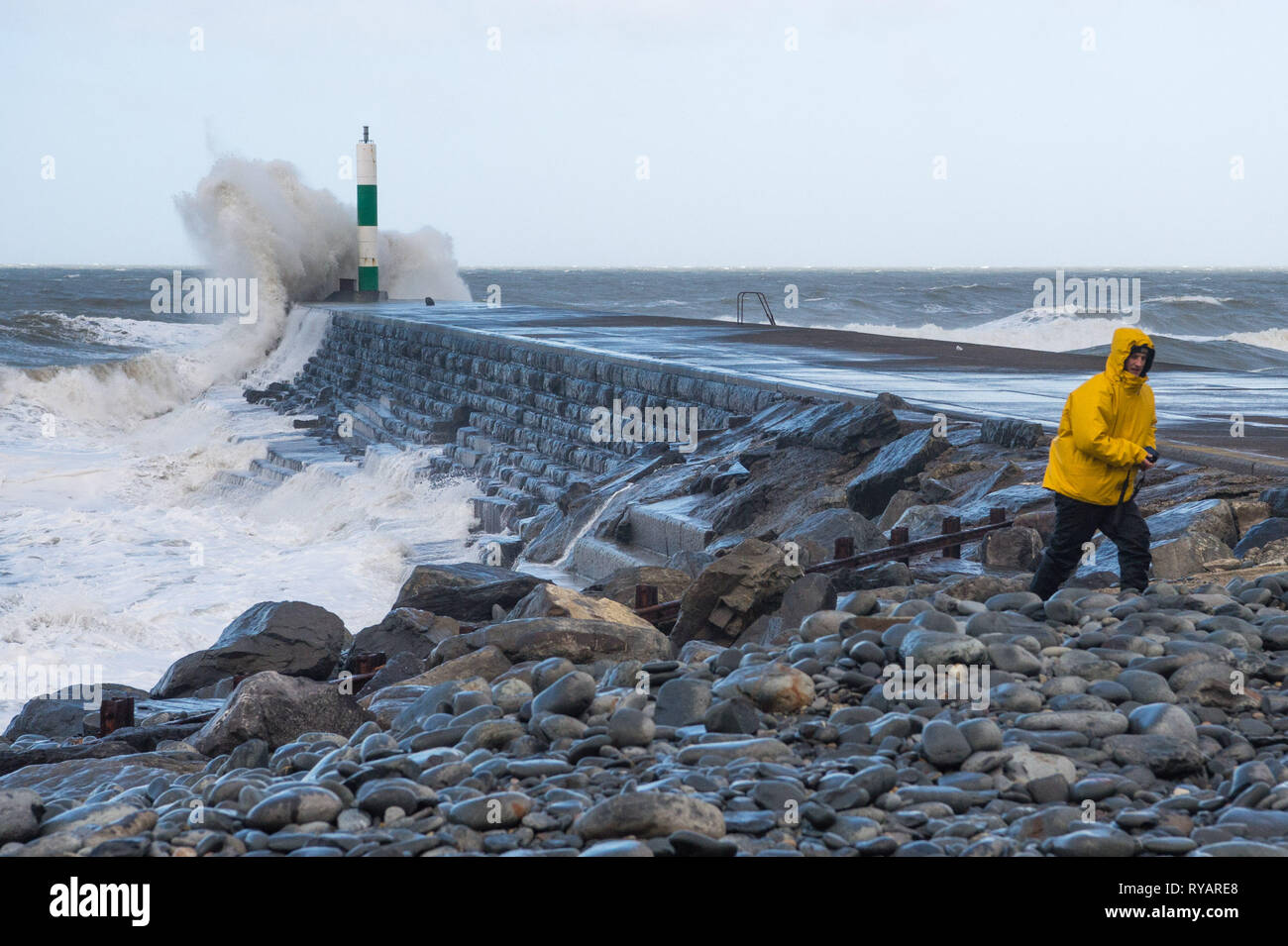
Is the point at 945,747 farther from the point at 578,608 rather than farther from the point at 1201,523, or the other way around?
the point at 1201,523

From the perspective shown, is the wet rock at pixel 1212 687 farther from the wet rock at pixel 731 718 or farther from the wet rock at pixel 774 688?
the wet rock at pixel 731 718

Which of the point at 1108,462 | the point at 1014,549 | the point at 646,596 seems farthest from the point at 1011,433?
the point at 1108,462

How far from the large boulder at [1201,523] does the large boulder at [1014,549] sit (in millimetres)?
536

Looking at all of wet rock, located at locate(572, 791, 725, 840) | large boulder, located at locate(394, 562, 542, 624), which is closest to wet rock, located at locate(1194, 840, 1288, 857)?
wet rock, located at locate(572, 791, 725, 840)

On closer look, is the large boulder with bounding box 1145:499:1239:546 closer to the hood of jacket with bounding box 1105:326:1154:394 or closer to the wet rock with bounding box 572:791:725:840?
Result: the hood of jacket with bounding box 1105:326:1154:394

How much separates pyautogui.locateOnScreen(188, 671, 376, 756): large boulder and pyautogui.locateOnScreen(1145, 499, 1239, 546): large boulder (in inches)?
145

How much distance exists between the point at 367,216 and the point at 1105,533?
2600 centimetres

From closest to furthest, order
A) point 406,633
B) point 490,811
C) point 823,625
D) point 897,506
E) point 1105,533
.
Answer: point 490,811, point 823,625, point 1105,533, point 406,633, point 897,506

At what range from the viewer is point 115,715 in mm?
5883

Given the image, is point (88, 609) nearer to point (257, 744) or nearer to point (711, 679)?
point (257, 744)

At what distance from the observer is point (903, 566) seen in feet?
20.3

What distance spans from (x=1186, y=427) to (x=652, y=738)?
19.3 feet
